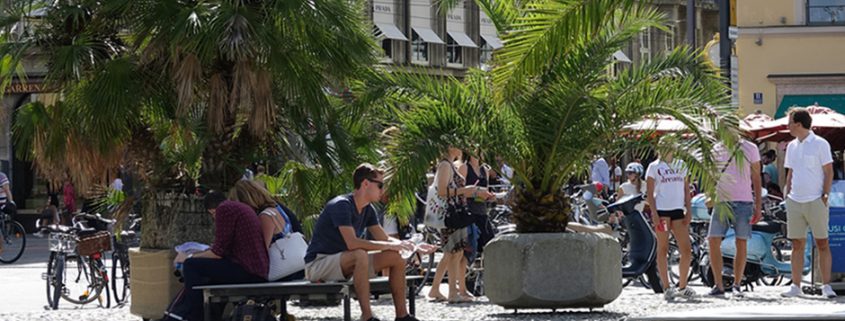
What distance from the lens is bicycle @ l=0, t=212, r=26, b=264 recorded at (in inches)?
1051

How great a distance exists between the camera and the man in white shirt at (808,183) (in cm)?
1459

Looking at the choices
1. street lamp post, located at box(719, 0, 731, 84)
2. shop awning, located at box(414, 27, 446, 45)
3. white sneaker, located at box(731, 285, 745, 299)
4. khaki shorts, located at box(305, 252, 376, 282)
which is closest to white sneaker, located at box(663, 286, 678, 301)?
white sneaker, located at box(731, 285, 745, 299)

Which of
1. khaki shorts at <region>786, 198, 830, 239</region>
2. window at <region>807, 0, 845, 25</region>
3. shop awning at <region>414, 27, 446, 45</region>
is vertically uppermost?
shop awning at <region>414, 27, 446, 45</region>

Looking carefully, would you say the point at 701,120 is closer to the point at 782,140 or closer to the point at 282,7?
the point at 282,7

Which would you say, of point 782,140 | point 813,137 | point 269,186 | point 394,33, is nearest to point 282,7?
point 269,186

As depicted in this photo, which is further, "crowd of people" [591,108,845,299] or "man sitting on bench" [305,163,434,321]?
"crowd of people" [591,108,845,299]

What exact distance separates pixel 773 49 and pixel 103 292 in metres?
20.5

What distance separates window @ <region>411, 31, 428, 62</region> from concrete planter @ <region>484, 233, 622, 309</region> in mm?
40079

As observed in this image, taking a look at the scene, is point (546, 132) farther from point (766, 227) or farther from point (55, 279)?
point (55, 279)

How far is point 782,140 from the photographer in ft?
88.8

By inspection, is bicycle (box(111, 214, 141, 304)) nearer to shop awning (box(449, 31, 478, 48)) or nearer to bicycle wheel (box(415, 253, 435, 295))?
bicycle wheel (box(415, 253, 435, 295))

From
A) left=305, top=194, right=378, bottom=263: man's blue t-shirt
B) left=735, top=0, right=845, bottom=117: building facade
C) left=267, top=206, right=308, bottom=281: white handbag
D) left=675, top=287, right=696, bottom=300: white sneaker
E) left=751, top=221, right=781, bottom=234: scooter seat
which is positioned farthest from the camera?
left=735, top=0, right=845, bottom=117: building facade

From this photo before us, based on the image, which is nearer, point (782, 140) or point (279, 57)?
point (279, 57)

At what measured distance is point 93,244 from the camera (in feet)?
52.8
